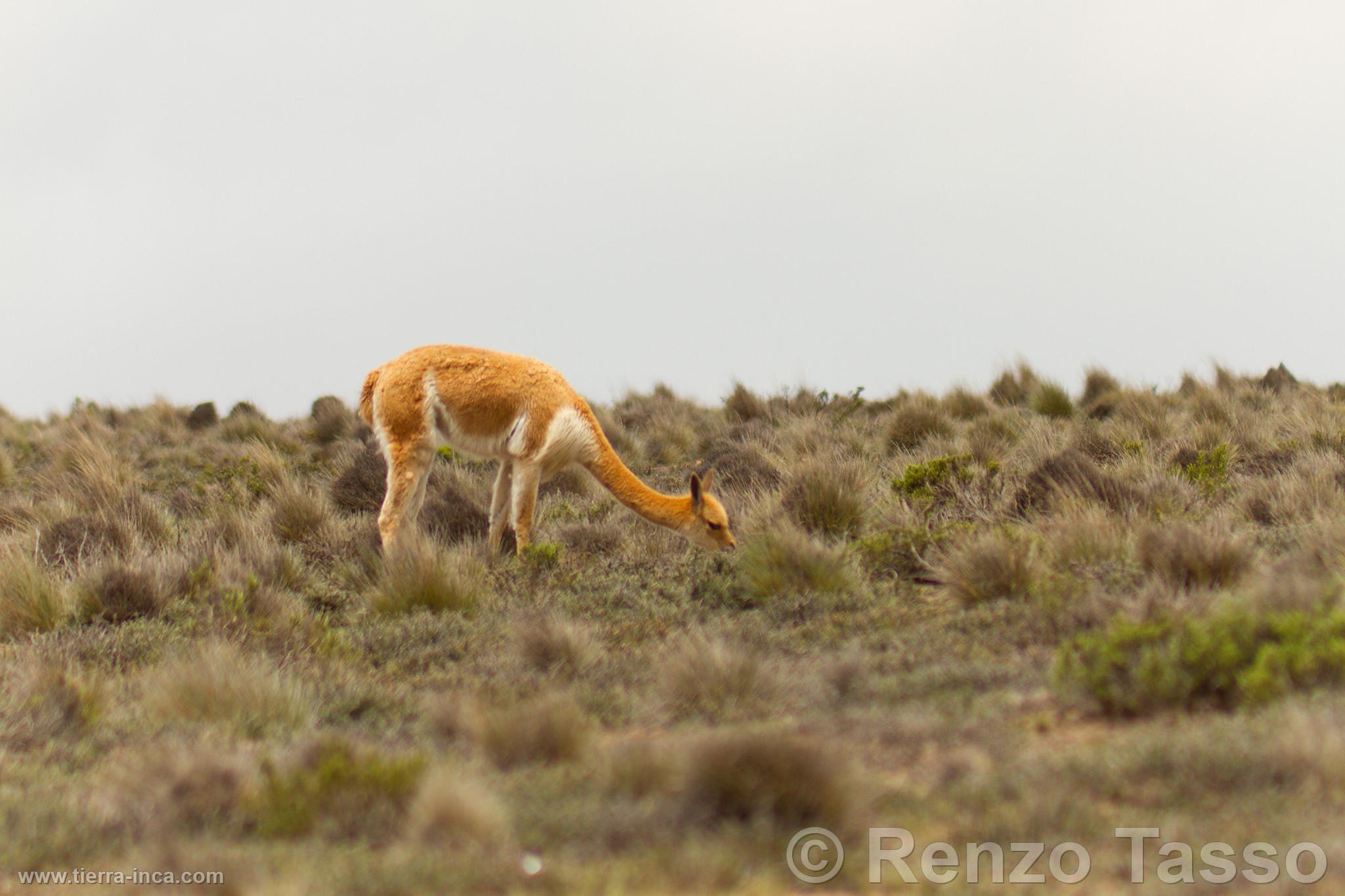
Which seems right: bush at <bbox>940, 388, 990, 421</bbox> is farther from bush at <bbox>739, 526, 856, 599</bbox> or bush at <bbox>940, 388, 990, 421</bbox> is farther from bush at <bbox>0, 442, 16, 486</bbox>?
bush at <bbox>0, 442, 16, 486</bbox>

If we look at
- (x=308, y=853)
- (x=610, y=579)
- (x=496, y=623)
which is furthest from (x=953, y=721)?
(x=610, y=579)

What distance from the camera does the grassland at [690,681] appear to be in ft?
10.4

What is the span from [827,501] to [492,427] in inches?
111

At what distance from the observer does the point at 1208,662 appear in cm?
401

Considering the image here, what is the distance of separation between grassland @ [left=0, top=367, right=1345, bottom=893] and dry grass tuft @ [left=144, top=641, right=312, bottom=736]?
2cm

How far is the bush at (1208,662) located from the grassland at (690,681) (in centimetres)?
1

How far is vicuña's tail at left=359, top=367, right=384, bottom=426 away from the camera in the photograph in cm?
900

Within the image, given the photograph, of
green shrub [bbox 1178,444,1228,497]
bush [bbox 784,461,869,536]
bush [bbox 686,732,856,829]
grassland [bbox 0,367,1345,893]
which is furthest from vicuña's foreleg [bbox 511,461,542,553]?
green shrub [bbox 1178,444,1228,497]

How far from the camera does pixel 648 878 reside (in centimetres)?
287

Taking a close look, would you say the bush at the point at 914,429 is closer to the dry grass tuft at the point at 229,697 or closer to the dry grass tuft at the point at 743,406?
the dry grass tuft at the point at 743,406

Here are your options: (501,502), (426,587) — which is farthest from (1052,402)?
(426,587)

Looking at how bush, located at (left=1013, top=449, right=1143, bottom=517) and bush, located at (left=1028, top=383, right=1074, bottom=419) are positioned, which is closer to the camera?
bush, located at (left=1013, top=449, right=1143, bottom=517)

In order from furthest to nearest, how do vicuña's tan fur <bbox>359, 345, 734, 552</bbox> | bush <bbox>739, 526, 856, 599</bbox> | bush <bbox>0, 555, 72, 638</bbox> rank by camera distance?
vicuña's tan fur <bbox>359, 345, 734, 552</bbox> < bush <bbox>0, 555, 72, 638</bbox> < bush <bbox>739, 526, 856, 599</bbox>

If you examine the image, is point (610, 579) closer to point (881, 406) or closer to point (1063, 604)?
point (1063, 604)
